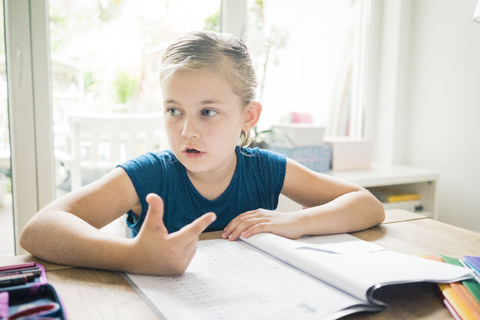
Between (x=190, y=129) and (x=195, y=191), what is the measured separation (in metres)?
0.20

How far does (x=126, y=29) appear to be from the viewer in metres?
1.68

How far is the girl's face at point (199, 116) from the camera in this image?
0.80m

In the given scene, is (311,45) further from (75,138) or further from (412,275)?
(412,275)

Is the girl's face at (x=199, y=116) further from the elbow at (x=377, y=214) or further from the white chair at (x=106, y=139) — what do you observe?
the white chair at (x=106, y=139)

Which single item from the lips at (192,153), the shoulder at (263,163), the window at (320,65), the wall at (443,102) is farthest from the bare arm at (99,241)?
the wall at (443,102)

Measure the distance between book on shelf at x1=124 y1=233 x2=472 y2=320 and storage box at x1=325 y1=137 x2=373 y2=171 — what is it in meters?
1.26

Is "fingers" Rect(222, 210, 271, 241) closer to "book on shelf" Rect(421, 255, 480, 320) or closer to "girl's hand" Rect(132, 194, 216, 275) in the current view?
"girl's hand" Rect(132, 194, 216, 275)

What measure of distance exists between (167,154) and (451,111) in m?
1.62

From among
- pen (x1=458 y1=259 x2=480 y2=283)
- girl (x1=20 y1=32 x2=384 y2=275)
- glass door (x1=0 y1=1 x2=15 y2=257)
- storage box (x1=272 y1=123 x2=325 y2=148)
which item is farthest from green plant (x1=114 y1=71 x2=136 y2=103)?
pen (x1=458 y1=259 x2=480 y2=283)

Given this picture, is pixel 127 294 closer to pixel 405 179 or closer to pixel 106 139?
pixel 106 139

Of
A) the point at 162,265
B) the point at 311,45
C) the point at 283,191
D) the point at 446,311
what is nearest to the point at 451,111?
the point at 311,45

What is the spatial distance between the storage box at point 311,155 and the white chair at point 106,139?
0.59m

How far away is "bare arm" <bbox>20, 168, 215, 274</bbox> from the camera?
20.6 inches

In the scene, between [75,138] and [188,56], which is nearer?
[188,56]
